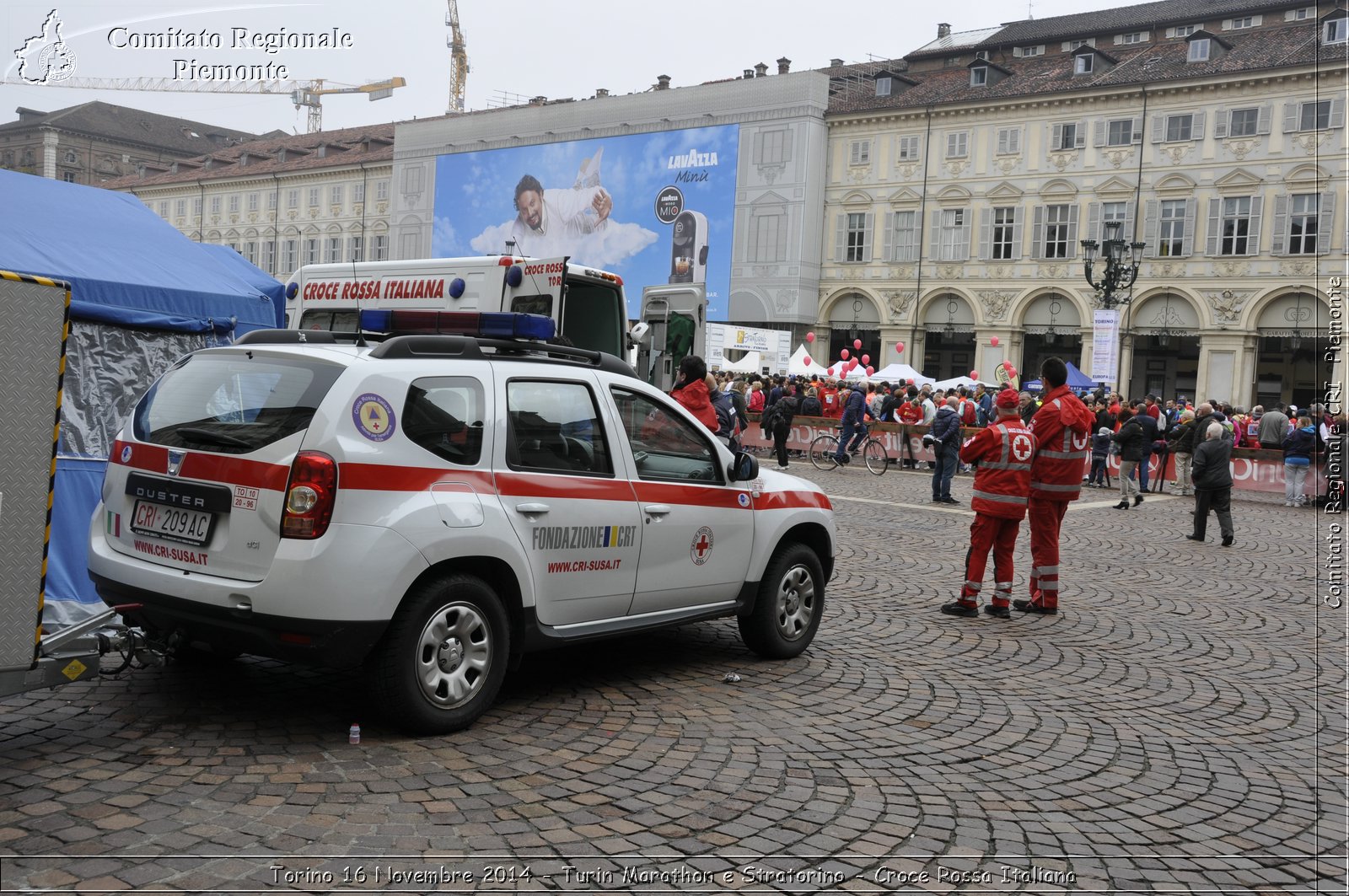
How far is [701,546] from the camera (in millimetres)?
6512

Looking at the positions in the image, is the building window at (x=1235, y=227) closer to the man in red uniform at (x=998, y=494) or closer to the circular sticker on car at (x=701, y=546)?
the man in red uniform at (x=998, y=494)

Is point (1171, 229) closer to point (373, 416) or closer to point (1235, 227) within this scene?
point (1235, 227)

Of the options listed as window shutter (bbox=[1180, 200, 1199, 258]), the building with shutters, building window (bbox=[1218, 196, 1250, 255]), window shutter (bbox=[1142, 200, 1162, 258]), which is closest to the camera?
the building with shutters

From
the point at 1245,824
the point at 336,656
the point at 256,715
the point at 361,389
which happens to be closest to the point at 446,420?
the point at 361,389

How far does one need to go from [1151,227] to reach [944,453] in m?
32.2

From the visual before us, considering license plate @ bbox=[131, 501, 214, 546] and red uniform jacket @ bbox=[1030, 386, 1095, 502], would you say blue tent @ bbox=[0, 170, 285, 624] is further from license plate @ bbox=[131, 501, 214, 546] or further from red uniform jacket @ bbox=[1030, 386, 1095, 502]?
red uniform jacket @ bbox=[1030, 386, 1095, 502]

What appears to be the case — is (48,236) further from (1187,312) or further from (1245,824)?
(1187,312)

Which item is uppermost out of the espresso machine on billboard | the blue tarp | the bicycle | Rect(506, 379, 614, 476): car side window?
the espresso machine on billboard

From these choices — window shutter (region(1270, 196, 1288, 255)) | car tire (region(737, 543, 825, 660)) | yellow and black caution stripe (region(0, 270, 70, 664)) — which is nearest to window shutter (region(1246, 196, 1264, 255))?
window shutter (region(1270, 196, 1288, 255))

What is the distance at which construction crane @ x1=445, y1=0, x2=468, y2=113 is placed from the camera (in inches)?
4710

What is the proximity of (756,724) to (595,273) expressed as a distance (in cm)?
844

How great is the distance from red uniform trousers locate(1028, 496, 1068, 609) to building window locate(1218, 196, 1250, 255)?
39529 mm

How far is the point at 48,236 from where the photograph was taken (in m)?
7.63

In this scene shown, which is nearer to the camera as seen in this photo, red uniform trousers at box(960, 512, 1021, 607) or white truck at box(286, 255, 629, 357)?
red uniform trousers at box(960, 512, 1021, 607)
